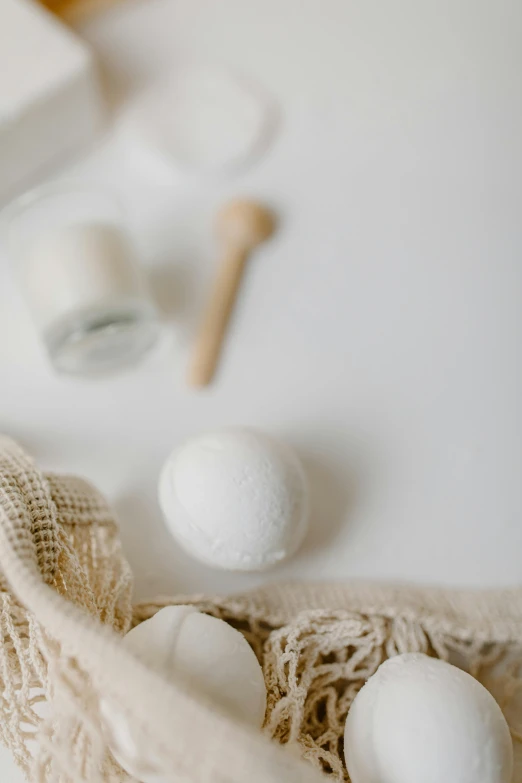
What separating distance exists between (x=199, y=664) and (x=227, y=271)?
11.9 inches

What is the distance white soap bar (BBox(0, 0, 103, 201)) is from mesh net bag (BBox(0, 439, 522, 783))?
27cm

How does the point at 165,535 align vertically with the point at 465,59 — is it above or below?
below

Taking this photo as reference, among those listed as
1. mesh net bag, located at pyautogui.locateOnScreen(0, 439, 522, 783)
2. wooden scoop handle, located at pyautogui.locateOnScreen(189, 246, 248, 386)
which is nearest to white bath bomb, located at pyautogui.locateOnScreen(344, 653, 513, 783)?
mesh net bag, located at pyautogui.locateOnScreen(0, 439, 522, 783)

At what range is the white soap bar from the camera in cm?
53

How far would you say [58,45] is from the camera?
55cm

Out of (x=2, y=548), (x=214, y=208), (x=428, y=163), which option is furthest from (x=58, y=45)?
(x=2, y=548)

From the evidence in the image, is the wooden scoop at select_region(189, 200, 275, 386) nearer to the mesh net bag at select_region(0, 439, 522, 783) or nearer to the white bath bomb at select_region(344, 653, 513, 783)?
the mesh net bag at select_region(0, 439, 522, 783)

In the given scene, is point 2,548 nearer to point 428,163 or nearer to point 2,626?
point 2,626

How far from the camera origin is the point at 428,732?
0.31m

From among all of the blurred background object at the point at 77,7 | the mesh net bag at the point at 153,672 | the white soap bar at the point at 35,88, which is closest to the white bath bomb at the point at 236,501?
the mesh net bag at the point at 153,672

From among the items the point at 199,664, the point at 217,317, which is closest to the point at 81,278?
the point at 217,317

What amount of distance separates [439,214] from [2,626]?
427 mm

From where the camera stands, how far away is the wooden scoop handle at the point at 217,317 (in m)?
0.51

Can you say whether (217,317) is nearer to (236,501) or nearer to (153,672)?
(236,501)
